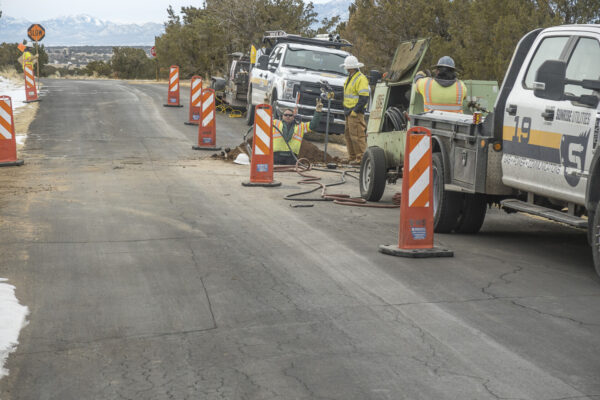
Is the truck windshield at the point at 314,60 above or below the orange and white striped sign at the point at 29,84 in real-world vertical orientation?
above

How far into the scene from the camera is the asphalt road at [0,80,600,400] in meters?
4.82

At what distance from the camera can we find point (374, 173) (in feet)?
A: 39.8

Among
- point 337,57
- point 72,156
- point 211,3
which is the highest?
point 211,3

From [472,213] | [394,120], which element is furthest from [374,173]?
[472,213]

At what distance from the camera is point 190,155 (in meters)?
18.5

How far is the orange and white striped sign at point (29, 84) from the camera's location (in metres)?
30.4

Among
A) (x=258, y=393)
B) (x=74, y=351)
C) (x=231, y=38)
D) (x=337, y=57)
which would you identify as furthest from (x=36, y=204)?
(x=231, y=38)

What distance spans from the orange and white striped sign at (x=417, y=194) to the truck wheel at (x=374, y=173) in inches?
136

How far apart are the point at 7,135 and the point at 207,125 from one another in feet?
16.6

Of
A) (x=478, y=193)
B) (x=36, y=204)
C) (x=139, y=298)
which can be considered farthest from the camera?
(x=36, y=204)

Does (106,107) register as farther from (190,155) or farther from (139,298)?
(139,298)

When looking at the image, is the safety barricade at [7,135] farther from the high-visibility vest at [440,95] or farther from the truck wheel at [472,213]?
the truck wheel at [472,213]

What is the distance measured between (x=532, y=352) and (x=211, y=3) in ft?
131

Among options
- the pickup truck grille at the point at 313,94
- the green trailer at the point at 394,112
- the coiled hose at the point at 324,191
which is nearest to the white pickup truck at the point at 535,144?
the green trailer at the point at 394,112
